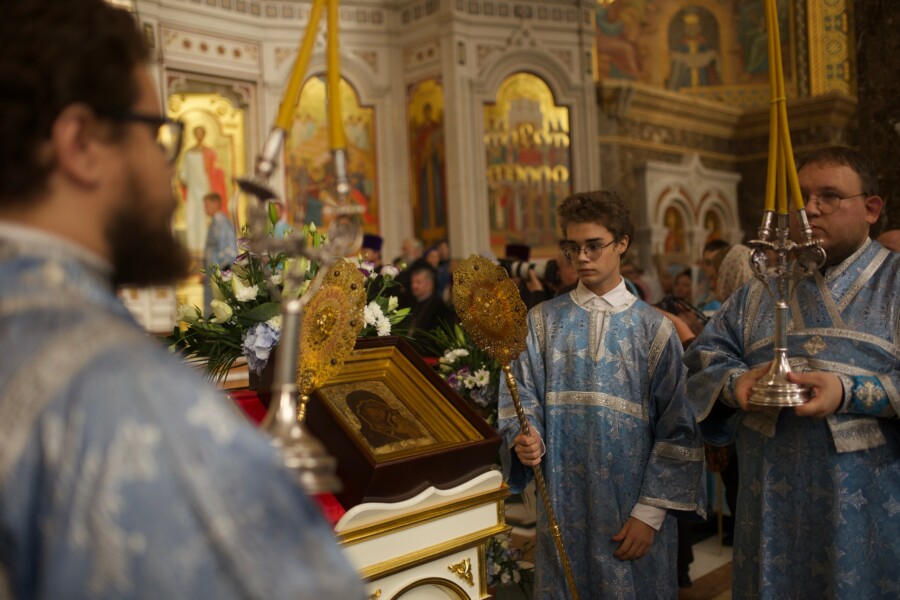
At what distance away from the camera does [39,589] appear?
2.37 ft

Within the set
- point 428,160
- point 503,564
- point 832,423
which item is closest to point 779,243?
point 832,423

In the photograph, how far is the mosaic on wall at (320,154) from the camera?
11508 millimetres

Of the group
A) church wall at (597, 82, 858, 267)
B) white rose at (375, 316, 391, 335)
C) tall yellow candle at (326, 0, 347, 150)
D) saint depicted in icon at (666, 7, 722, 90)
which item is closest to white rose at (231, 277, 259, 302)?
white rose at (375, 316, 391, 335)

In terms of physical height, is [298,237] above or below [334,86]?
below

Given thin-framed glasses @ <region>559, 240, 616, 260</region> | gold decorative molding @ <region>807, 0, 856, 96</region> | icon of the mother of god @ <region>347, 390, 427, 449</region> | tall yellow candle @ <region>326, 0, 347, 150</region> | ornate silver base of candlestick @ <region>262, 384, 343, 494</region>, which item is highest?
gold decorative molding @ <region>807, 0, 856, 96</region>

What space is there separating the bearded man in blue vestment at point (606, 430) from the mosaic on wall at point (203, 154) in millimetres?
8446

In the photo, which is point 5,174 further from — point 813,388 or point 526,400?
point 526,400

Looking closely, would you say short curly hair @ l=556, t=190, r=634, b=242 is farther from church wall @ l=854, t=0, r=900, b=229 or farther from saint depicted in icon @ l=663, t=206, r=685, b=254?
saint depicted in icon @ l=663, t=206, r=685, b=254

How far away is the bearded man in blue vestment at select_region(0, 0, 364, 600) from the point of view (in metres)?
0.72

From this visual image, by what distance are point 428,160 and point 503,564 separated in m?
8.92

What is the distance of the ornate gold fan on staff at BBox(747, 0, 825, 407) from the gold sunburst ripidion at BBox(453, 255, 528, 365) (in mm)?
661

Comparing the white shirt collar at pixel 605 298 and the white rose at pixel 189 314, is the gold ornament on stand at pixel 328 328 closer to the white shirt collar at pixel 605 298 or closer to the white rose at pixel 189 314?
the white rose at pixel 189 314

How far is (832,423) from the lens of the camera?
2.08m

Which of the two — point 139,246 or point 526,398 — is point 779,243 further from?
point 139,246
